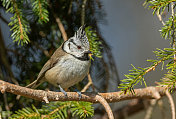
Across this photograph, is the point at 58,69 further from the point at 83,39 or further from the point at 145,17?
the point at 145,17

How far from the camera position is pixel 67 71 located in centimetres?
195

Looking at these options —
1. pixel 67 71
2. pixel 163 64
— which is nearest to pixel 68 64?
pixel 67 71

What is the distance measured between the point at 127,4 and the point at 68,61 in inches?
96.3

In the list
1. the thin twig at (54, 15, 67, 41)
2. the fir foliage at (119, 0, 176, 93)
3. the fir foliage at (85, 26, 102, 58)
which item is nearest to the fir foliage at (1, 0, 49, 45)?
the thin twig at (54, 15, 67, 41)

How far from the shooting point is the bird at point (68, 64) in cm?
192

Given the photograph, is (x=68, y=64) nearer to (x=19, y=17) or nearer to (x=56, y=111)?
(x=56, y=111)

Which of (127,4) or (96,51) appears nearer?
(96,51)

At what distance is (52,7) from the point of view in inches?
78.9

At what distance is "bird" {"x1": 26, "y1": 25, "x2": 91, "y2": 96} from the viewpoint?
1915 mm

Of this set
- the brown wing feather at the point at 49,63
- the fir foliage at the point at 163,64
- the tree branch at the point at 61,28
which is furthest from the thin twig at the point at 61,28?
the fir foliage at the point at 163,64

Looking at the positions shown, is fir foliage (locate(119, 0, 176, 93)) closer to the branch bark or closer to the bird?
the branch bark

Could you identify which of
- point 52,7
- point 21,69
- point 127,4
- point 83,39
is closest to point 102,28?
point 83,39

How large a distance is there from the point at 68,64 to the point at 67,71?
6 centimetres

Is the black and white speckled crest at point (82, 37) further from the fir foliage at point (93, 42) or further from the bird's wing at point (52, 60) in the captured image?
the bird's wing at point (52, 60)
